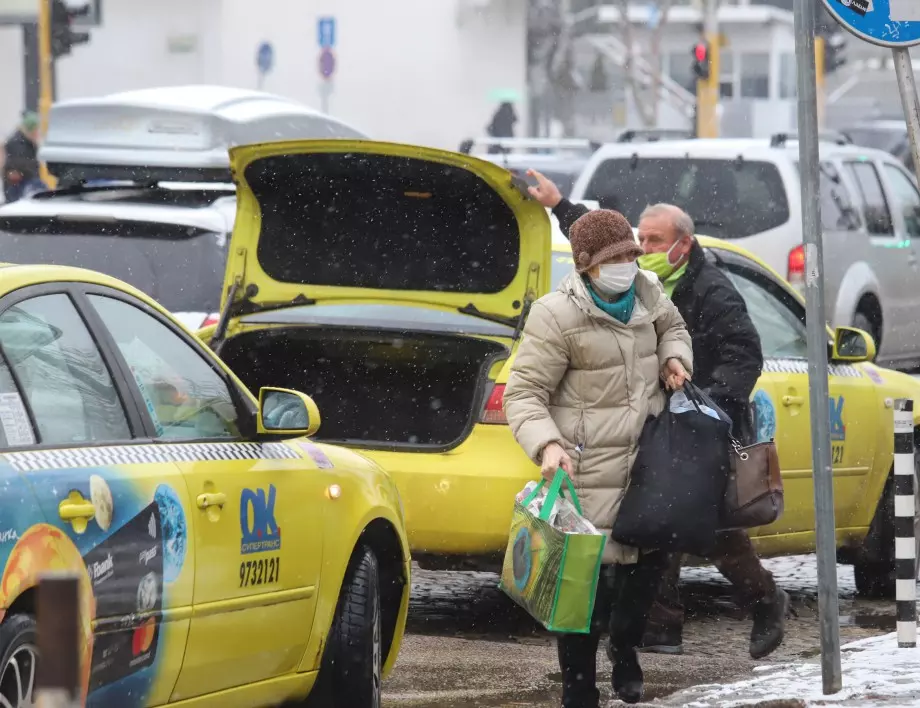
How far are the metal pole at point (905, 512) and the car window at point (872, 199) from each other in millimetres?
8322

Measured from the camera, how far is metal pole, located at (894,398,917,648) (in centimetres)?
745

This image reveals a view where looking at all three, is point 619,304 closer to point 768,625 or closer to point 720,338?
point 720,338

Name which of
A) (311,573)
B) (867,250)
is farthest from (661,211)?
(867,250)

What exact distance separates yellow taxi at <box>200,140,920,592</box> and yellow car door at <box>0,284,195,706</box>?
2742mm

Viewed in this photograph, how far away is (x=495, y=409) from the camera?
7.65 meters

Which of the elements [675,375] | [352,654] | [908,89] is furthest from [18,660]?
[908,89]

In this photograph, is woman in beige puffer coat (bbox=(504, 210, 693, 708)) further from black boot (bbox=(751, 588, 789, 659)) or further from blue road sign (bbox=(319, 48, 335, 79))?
blue road sign (bbox=(319, 48, 335, 79))

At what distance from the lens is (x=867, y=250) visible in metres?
15.6

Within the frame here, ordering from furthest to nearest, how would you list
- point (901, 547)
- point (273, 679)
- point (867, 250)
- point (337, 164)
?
point (867, 250) → point (337, 164) → point (901, 547) → point (273, 679)

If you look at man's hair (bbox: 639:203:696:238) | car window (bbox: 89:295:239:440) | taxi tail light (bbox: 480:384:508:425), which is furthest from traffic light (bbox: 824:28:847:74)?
car window (bbox: 89:295:239:440)

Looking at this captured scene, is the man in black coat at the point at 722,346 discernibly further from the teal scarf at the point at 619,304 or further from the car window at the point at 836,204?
the car window at the point at 836,204

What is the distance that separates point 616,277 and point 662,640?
210 cm

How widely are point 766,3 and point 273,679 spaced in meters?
73.2

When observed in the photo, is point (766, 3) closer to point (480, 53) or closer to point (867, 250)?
point (480, 53)
